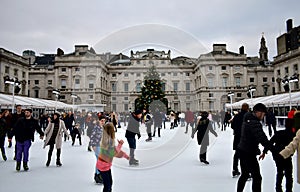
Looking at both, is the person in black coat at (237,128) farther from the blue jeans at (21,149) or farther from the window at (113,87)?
the window at (113,87)

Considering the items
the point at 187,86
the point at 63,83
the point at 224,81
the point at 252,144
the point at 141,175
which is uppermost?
Result: the point at 224,81

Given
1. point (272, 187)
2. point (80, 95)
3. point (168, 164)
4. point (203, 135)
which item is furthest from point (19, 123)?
point (80, 95)

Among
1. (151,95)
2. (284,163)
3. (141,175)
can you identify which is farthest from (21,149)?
(151,95)

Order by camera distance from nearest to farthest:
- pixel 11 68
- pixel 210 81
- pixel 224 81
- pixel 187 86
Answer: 1. pixel 11 68
2. pixel 210 81
3. pixel 224 81
4. pixel 187 86

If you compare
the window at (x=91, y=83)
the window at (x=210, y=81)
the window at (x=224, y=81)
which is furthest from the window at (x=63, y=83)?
the window at (x=224, y=81)

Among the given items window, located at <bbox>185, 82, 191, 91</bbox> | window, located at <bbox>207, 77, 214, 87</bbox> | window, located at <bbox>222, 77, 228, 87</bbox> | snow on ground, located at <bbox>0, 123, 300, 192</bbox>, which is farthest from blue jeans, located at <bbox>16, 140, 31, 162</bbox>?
window, located at <bbox>222, 77, 228, 87</bbox>

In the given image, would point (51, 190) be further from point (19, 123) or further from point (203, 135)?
point (203, 135)

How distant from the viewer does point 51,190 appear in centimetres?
454

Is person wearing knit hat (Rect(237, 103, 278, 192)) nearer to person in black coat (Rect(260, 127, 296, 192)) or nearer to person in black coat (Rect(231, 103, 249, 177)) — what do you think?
person in black coat (Rect(260, 127, 296, 192))

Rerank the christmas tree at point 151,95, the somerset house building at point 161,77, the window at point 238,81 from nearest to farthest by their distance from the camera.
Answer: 1. the christmas tree at point 151,95
2. the somerset house building at point 161,77
3. the window at point 238,81

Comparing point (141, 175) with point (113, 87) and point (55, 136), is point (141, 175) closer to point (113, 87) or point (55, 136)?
point (55, 136)

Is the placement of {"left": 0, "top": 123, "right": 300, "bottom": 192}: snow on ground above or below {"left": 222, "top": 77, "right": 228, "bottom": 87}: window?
below

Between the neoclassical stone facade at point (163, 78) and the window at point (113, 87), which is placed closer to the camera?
the neoclassical stone facade at point (163, 78)

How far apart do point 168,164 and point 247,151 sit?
133 inches
